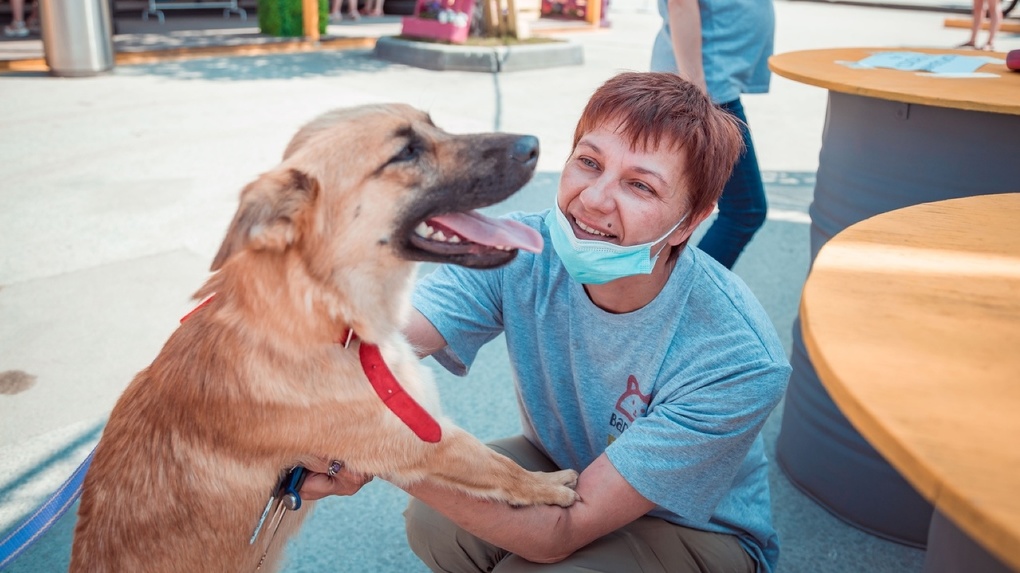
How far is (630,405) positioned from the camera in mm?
1953

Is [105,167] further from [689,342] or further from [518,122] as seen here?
[689,342]

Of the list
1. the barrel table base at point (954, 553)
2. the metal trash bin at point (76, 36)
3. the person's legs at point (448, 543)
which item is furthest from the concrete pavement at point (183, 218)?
the barrel table base at point (954, 553)

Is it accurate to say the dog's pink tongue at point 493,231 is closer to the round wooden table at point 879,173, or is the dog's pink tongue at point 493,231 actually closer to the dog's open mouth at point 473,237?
the dog's open mouth at point 473,237

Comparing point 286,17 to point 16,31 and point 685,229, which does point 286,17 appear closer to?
point 16,31

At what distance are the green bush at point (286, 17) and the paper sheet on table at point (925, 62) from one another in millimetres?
10809

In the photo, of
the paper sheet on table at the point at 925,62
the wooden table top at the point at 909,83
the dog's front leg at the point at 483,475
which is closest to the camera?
the dog's front leg at the point at 483,475

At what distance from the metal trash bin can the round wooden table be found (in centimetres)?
838

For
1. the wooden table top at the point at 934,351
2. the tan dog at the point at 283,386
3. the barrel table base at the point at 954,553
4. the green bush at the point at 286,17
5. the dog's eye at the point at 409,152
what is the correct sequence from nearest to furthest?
1. the wooden table top at the point at 934,351
2. the barrel table base at the point at 954,553
3. the tan dog at the point at 283,386
4. the dog's eye at the point at 409,152
5. the green bush at the point at 286,17

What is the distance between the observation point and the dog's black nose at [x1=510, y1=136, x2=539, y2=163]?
207 centimetres

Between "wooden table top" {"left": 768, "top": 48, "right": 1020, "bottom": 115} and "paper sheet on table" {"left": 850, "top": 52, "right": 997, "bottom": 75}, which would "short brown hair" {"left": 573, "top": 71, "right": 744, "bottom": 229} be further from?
"paper sheet on table" {"left": 850, "top": 52, "right": 997, "bottom": 75}

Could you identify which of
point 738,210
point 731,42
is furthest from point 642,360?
point 731,42

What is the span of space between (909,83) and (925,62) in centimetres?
74

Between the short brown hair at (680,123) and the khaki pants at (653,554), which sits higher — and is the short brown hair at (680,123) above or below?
above

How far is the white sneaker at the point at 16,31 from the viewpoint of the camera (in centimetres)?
1160
